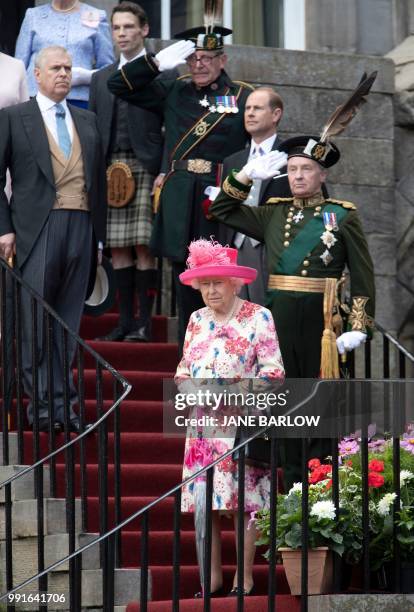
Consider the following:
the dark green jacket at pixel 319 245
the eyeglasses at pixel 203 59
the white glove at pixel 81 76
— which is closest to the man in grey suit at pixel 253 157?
the eyeglasses at pixel 203 59

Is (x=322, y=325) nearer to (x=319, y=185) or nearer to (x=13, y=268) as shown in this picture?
(x=319, y=185)

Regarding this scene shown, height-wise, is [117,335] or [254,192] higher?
[254,192]

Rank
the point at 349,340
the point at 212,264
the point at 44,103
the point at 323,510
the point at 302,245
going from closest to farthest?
1. the point at 323,510
2. the point at 212,264
3. the point at 349,340
4. the point at 302,245
5. the point at 44,103

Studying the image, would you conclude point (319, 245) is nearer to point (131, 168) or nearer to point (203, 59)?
point (203, 59)

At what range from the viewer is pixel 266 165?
10.2 meters

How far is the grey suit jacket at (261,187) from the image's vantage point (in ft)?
35.5

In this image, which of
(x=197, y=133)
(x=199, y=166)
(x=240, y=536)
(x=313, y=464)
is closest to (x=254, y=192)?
(x=199, y=166)

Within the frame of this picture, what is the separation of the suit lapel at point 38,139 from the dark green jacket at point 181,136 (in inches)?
38.4

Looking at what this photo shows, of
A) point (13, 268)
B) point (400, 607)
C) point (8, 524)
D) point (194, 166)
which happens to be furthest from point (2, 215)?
point (400, 607)

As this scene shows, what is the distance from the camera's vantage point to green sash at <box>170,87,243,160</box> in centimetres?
1127

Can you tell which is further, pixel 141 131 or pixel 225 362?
pixel 141 131

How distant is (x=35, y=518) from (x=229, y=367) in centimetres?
132

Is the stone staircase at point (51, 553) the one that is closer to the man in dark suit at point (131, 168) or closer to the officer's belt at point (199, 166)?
the man in dark suit at point (131, 168)

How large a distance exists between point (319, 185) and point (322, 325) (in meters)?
0.79
